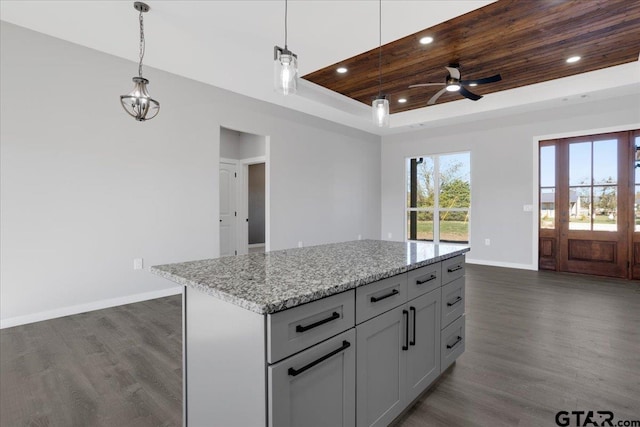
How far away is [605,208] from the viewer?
5129 millimetres

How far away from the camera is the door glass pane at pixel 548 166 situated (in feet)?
18.4

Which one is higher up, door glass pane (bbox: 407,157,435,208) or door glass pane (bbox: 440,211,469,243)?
door glass pane (bbox: 407,157,435,208)

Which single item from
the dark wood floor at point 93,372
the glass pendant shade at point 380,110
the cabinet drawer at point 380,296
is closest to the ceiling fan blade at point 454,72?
the glass pendant shade at point 380,110

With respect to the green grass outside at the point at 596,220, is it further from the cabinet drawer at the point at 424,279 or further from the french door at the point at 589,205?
the cabinet drawer at the point at 424,279

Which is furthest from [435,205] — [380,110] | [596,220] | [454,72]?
[380,110]

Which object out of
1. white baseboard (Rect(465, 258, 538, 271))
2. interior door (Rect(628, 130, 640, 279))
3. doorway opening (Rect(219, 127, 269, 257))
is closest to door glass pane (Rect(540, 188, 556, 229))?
white baseboard (Rect(465, 258, 538, 271))

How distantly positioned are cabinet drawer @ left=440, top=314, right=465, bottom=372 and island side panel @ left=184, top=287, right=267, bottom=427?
1391 millimetres

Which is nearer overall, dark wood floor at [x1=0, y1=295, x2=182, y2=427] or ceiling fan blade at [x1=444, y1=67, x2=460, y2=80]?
dark wood floor at [x1=0, y1=295, x2=182, y2=427]

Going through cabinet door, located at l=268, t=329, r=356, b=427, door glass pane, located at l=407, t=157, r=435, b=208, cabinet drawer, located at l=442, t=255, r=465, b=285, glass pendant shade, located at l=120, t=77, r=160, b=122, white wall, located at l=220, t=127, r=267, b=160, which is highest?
white wall, located at l=220, t=127, r=267, b=160

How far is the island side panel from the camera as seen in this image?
1085mm

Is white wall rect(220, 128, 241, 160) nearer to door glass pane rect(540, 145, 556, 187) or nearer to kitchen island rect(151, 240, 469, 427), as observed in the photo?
kitchen island rect(151, 240, 469, 427)

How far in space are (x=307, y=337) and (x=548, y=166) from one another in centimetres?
616

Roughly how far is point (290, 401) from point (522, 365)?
80.1 inches

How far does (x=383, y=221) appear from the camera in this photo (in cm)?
787
